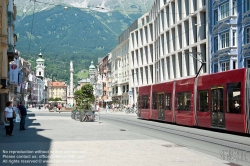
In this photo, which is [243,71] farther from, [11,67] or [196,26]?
[196,26]

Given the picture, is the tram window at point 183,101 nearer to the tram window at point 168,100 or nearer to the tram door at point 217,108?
the tram window at point 168,100

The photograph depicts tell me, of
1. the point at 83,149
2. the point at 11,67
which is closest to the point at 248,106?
the point at 83,149

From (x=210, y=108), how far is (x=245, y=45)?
17.7 meters

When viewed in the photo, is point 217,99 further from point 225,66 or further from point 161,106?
point 225,66

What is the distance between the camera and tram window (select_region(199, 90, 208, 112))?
2483 cm

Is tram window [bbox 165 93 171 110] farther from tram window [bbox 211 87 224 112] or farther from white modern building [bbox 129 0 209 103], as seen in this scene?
white modern building [bbox 129 0 209 103]

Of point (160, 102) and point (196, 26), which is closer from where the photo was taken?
point (160, 102)

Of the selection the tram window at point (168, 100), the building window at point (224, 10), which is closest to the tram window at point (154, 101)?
the tram window at point (168, 100)

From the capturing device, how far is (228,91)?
2188 cm

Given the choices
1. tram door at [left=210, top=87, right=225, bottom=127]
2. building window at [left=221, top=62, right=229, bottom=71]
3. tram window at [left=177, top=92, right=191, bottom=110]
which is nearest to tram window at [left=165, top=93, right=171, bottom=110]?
tram window at [left=177, top=92, right=191, bottom=110]

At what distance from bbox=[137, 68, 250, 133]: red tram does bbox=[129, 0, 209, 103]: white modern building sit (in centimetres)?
975

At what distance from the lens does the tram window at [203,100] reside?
977 inches

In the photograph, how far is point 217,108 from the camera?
23156 millimetres

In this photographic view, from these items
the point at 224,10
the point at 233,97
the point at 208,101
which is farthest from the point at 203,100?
the point at 224,10
